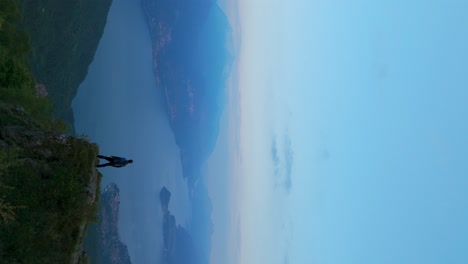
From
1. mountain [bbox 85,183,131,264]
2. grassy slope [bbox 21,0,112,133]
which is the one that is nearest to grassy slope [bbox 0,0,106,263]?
grassy slope [bbox 21,0,112,133]

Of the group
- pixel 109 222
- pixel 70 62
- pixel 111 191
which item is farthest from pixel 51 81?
pixel 109 222

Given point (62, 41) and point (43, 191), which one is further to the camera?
point (62, 41)

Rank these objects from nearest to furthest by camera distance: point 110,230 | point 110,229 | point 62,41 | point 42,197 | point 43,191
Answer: point 42,197
point 43,191
point 62,41
point 110,230
point 110,229

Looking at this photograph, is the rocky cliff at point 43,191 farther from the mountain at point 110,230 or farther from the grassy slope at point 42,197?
→ the mountain at point 110,230

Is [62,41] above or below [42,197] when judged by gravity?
above

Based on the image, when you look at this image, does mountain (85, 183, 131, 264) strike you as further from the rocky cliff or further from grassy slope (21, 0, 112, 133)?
the rocky cliff

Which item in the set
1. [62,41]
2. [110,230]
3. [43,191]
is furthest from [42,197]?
[110,230]

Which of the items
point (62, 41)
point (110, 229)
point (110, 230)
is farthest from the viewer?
point (110, 229)

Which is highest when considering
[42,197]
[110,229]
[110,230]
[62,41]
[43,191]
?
[62,41]

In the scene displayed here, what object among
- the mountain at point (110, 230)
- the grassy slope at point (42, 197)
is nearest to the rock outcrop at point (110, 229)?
the mountain at point (110, 230)

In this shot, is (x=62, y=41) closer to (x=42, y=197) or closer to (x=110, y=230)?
(x=42, y=197)

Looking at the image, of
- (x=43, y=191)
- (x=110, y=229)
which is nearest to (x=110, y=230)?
(x=110, y=229)

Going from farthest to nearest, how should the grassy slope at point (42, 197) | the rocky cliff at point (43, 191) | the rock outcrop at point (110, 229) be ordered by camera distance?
1. the rock outcrop at point (110, 229)
2. the rocky cliff at point (43, 191)
3. the grassy slope at point (42, 197)
